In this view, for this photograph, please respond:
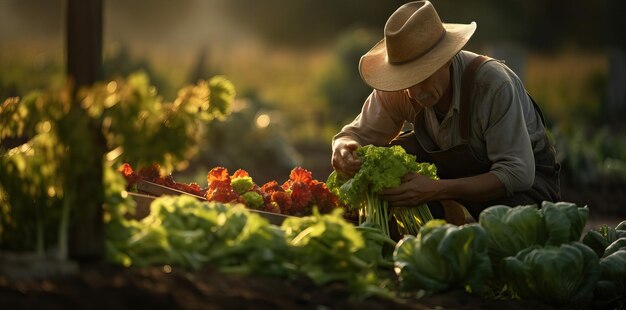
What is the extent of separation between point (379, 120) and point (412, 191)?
31.1 inches

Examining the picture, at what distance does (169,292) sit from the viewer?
11.3 feet

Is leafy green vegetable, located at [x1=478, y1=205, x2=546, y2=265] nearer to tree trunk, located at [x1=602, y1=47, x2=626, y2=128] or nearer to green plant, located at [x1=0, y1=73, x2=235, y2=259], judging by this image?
green plant, located at [x1=0, y1=73, x2=235, y2=259]

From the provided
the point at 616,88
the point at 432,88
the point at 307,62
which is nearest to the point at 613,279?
the point at 432,88

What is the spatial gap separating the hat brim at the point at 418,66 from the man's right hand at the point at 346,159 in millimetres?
364

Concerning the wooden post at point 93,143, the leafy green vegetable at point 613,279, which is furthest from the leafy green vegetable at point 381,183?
the wooden post at point 93,143

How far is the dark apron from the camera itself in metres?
5.46

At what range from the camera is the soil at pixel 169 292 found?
3270mm

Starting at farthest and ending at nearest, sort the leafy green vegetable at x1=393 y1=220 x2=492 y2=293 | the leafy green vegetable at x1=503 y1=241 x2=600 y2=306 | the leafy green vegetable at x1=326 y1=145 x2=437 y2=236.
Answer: the leafy green vegetable at x1=326 y1=145 x2=437 y2=236 → the leafy green vegetable at x1=503 y1=241 x2=600 y2=306 → the leafy green vegetable at x1=393 y1=220 x2=492 y2=293

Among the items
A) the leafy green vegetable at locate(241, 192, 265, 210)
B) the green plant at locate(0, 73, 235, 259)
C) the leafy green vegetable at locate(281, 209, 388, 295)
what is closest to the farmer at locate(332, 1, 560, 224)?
the leafy green vegetable at locate(241, 192, 265, 210)

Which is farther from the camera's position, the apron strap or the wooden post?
the apron strap

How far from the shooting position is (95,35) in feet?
12.1

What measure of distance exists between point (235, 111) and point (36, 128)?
9.18 m

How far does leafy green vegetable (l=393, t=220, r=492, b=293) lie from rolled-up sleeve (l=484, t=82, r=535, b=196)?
95 cm

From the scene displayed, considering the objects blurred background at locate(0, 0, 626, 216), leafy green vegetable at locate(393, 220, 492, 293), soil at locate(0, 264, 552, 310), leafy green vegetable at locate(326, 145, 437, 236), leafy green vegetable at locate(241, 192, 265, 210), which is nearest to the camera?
soil at locate(0, 264, 552, 310)
